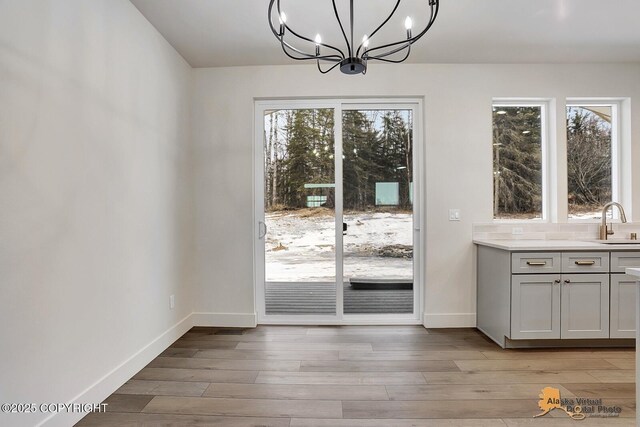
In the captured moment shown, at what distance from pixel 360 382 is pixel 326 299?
1306 mm

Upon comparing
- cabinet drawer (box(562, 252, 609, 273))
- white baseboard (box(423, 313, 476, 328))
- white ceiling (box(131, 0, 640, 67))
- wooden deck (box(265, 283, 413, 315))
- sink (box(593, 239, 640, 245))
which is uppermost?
white ceiling (box(131, 0, 640, 67))

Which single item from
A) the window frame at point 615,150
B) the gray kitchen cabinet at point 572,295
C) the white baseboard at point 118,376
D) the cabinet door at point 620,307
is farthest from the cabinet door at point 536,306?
the white baseboard at point 118,376

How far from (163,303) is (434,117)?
3034 mm

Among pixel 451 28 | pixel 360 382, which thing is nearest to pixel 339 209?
pixel 360 382

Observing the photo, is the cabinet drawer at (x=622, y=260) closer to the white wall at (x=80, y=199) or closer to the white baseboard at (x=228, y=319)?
the white baseboard at (x=228, y=319)

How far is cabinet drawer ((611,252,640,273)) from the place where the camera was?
9.21 feet

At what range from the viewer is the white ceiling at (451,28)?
2477mm

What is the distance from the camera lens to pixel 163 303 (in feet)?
9.52

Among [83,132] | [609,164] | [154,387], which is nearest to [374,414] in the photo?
A: [154,387]

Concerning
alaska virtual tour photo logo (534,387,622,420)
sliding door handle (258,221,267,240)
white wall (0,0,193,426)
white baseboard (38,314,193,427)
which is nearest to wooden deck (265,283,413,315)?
sliding door handle (258,221,267,240)

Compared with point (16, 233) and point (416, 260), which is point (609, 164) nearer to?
point (416, 260)

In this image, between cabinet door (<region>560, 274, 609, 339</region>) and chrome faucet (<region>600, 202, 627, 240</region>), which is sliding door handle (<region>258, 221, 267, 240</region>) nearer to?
cabinet door (<region>560, 274, 609, 339</region>)

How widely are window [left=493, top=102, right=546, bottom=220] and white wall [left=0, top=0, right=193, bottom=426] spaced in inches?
126

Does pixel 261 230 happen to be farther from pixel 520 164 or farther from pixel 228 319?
pixel 520 164
